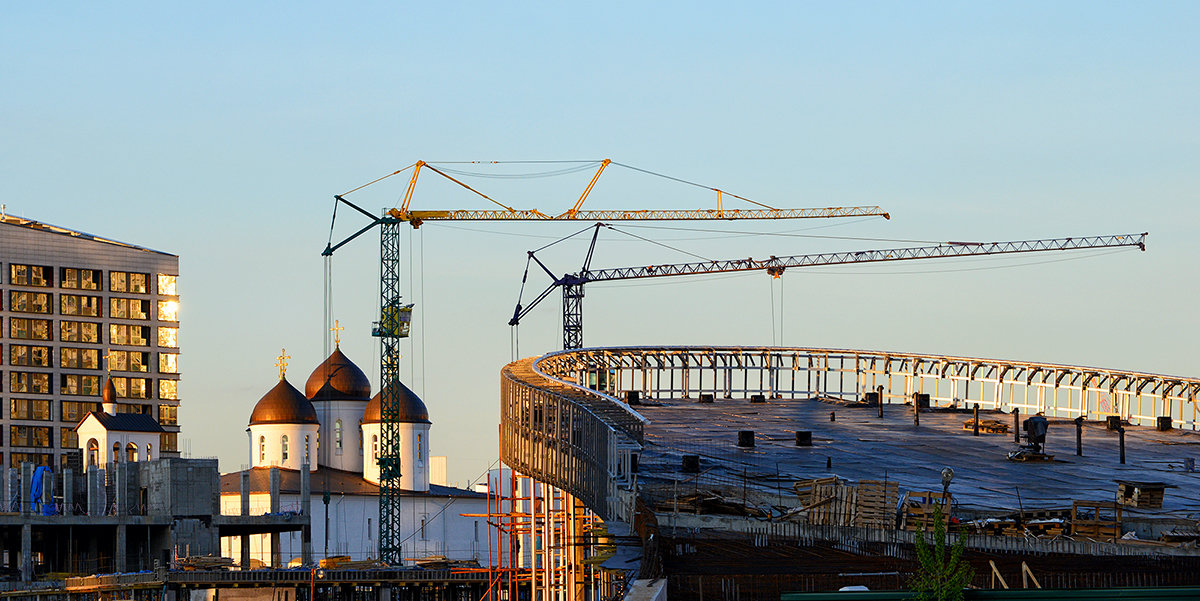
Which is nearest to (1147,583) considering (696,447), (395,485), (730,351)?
(696,447)

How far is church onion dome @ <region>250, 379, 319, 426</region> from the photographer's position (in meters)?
169

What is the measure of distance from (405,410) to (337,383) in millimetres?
8066

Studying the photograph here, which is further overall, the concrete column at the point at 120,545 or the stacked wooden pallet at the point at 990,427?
the concrete column at the point at 120,545

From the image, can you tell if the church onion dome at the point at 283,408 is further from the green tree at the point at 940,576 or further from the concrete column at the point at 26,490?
the green tree at the point at 940,576

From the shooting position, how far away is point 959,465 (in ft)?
235

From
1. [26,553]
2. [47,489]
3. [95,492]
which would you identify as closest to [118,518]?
[95,492]

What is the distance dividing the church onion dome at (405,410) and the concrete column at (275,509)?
16.6 meters

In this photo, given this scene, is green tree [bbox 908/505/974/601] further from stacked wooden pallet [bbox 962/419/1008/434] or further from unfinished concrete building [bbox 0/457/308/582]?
unfinished concrete building [bbox 0/457/308/582]

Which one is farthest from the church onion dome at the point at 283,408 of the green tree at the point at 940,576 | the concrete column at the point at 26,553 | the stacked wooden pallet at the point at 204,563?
the green tree at the point at 940,576

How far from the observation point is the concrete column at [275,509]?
14488 cm

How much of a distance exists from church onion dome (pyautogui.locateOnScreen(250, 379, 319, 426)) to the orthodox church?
93mm

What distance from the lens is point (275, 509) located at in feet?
481

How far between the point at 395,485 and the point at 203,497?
2662 cm

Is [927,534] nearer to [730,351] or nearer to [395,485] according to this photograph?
[730,351]
